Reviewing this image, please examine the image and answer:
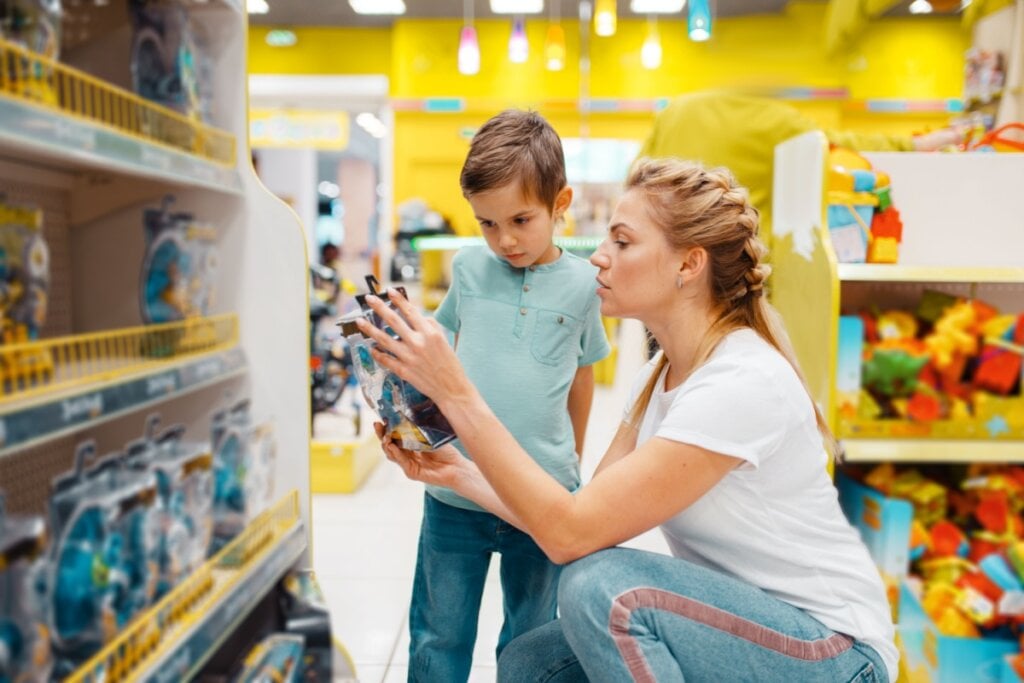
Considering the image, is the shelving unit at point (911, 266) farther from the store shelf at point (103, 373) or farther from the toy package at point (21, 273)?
the toy package at point (21, 273)

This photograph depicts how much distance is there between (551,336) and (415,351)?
508mm

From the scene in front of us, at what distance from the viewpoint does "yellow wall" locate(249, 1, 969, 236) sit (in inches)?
332

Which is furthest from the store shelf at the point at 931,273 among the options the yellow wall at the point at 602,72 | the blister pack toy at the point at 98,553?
the yellow wall at the point at 602,72

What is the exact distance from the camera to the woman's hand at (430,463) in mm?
1468

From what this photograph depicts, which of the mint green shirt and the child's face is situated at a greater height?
the child's face

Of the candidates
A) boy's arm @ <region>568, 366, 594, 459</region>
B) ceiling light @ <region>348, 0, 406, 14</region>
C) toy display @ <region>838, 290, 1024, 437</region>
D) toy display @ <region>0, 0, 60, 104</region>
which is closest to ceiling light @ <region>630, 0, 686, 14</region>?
ceiling light @ <region>348, 0, 406, 14</region>

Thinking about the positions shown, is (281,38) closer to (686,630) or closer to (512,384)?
(512,384)

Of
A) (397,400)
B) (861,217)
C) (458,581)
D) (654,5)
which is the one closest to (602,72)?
(654,5)

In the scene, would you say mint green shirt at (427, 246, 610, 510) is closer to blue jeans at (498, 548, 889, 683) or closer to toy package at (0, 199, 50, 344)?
blue jeans at (498, 548, 889, 683)

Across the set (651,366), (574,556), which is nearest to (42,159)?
(574,556)

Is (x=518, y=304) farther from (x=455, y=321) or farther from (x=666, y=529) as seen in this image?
(x=666, y=529)

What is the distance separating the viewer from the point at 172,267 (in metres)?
1.19

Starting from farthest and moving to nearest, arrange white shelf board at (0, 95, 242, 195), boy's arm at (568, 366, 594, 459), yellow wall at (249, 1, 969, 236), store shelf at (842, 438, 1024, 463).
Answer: yellow wall at (249, 1, 969, 236) → store shelf at (842, 438, 1024, 463) → boy's arm at (568, 366, 594, 459) → white shelf board at (0, 95, 242, 195)

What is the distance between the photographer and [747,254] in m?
1.46
